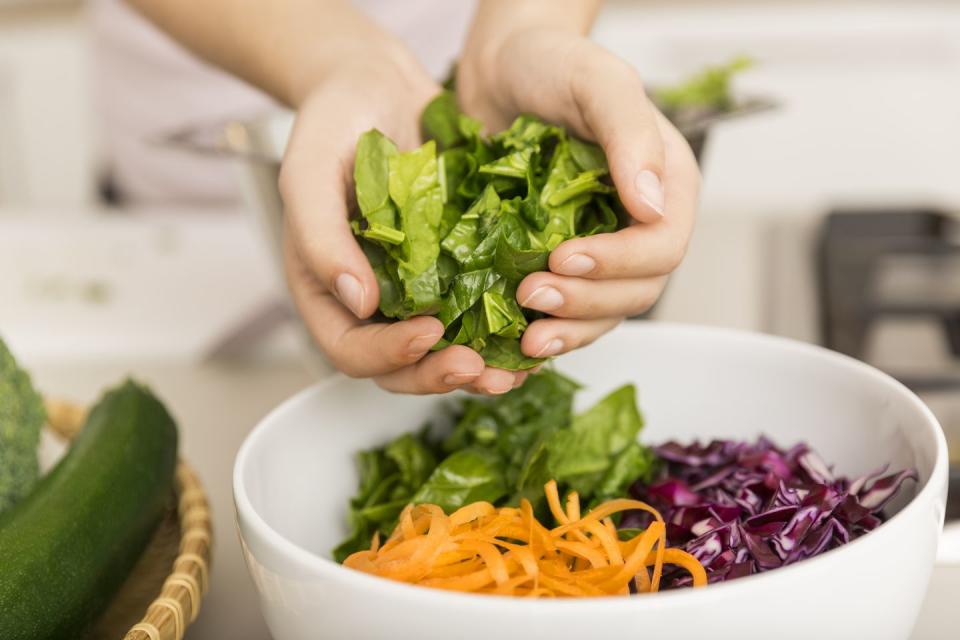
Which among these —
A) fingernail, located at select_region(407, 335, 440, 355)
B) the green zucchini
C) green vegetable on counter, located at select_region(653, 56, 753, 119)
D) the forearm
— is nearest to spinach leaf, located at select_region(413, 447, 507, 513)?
fingernail, located at select_region(407, 335, 440, 355)

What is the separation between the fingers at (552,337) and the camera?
677mm

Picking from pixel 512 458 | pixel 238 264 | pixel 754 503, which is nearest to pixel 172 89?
pixel 238 264

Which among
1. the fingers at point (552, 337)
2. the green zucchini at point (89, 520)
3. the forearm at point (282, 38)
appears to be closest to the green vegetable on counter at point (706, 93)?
the forearm at point (282, 38)

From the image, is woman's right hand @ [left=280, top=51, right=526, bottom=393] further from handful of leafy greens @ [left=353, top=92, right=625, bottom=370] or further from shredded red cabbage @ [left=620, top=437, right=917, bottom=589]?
shredded red cabbage @ [left=620, top=437, right=917, bottom=589]

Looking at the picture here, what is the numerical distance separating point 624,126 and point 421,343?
20 cm

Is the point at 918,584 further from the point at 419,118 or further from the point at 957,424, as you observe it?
the point at 419,118

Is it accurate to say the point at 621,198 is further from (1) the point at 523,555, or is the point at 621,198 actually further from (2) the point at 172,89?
(2) the point at 172,89

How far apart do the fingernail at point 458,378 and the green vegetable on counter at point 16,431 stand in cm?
33

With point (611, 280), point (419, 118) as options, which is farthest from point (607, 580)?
point (419, 118)

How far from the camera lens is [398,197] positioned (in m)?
0.74

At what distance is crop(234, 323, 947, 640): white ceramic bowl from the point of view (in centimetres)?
48

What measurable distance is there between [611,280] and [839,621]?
272 millimetres

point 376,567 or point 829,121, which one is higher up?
point 376,567

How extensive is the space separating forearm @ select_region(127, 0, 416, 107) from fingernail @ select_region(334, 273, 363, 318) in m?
0.31
